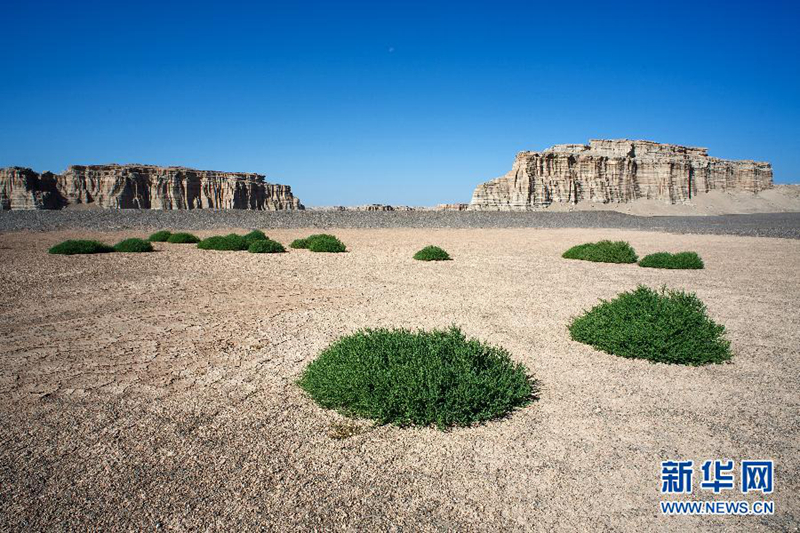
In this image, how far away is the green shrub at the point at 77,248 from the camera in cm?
1816

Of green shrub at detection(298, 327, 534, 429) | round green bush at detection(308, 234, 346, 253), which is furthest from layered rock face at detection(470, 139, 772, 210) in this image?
green shrub at detection(298, 327, 534, 429)

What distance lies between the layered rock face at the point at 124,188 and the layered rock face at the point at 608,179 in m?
69.5

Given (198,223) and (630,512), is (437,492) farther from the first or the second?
(198,223)

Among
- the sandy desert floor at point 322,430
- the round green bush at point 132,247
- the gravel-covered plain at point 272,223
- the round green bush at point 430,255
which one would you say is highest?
the gravel-covered plain at point 272,223

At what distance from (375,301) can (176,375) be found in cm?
531

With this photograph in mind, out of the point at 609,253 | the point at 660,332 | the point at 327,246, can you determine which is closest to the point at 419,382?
the point at 660,332

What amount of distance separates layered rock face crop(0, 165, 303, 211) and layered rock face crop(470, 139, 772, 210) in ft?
228

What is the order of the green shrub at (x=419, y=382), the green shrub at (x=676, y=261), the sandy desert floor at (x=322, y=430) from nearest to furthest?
the sandy desert floor at (x=322, y=430), the green shrub at (x=419, y=382), the green shrub at (x=676, y=261)

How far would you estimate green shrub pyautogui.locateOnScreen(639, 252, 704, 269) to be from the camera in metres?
15.5

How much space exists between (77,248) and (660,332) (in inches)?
839

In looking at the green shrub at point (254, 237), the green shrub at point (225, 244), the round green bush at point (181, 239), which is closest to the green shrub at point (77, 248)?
the green shrub at point (225, 244)

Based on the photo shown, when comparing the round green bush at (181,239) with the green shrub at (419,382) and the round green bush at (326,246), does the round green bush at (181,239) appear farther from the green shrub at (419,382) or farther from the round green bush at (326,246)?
the green shrub at (419,382)

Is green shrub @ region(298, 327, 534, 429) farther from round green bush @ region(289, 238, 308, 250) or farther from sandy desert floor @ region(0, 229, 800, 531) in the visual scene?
round green bush @ region(289, 238, 308, 250)

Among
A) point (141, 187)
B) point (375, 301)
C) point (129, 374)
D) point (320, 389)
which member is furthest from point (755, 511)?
point (141, 187)
